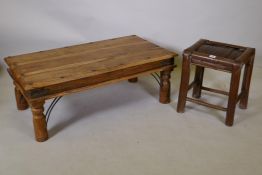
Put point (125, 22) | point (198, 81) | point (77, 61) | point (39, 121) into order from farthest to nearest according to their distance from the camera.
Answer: point (125, 22), point (198, 81), point (77, 61), point (39, 121)

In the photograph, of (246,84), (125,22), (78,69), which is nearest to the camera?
(78,69)

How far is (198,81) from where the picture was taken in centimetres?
252

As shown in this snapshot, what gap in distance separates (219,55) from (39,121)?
3.98 ft

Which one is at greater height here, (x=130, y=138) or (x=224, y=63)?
(x=224, y=63)

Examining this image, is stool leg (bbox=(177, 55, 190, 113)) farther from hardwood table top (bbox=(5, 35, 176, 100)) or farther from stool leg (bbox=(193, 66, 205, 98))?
stool leg (bbox=(193, 66, 205, 98))

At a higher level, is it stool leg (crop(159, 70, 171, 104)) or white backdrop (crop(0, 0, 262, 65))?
white backdrop (crop(0, 0, 262, 65))

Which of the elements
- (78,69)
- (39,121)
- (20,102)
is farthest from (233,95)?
(20,102)

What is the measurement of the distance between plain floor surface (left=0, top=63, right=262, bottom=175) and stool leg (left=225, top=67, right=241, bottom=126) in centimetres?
6

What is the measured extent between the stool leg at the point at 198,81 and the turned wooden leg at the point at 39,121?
1.18 meters

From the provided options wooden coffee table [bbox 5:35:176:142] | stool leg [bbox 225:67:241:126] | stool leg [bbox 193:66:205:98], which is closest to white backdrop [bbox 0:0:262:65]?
wooden coffee table [bbox 5:35:176:142]

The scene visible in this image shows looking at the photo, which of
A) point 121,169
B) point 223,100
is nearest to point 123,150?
point 121,169

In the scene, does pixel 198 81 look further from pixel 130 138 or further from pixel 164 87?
pixel 130 138

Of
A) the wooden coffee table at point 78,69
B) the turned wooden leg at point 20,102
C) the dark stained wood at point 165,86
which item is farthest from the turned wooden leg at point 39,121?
the dark stained wood at point 165,86

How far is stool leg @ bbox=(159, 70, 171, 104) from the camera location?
239 centimetres
